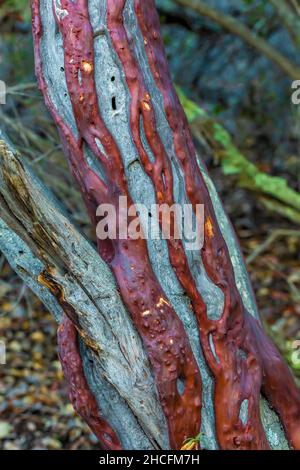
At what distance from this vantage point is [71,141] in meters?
1.96

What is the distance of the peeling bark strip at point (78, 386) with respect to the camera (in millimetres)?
2055

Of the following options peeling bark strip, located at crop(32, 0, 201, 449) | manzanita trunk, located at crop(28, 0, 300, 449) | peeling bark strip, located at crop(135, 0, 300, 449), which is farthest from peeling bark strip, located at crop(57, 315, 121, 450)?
peeling bark strip, located at crop(135, 0, 300, 449)

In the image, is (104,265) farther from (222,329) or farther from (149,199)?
(222,329)

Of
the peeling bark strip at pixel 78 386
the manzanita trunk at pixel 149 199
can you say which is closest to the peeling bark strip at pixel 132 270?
the manzanita trunk at pixel 149 199

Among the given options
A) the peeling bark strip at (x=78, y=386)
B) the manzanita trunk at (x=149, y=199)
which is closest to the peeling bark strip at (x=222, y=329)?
the manzanita trunk at (x=149, y=199)

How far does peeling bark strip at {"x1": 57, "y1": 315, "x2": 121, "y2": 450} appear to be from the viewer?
80.9 inches

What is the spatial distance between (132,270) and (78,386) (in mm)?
400

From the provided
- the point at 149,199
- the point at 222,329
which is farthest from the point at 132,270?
the point at 222,329

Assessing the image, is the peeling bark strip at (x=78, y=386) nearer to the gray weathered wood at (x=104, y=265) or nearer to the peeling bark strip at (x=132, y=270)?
the gray weathered wood at (x=104, y=265)

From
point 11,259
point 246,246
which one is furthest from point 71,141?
point 246,246

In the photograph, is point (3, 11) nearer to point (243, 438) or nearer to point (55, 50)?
point (55, 50)

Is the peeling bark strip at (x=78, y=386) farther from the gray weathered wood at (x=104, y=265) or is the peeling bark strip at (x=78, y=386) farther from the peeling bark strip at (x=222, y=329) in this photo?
the peeling bark strip at (x=222, y=329)

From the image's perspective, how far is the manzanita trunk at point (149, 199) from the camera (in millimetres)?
1918

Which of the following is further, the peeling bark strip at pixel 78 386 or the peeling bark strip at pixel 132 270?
the peeling bark strip at pixel 78 386
